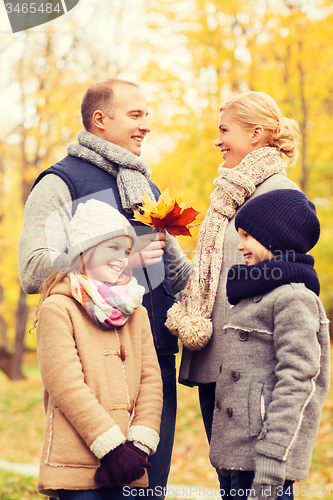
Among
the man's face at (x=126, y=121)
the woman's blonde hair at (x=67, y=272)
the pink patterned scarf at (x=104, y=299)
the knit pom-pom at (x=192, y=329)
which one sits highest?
the man's face at (x=126, y=121)

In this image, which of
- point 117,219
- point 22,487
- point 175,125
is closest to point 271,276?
point 117,219

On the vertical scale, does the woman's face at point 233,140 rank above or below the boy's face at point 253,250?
above

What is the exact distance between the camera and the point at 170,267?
2.90m

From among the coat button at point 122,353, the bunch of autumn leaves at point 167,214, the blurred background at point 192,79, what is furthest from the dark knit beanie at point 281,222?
the blurred background at point 192,79

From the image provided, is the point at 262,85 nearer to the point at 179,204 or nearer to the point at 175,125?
the point at 175,125

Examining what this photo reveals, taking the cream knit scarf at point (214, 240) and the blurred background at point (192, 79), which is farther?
the blurred background at point (192, 79)

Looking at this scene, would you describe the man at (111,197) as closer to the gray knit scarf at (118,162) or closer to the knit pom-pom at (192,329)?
the gray knit scarf at (118,162)

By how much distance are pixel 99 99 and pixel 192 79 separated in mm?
5793

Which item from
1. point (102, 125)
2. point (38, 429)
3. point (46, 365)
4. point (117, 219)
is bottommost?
point (38, 429)

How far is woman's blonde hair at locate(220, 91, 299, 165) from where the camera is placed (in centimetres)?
257

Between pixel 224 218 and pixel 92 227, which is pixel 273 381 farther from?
pixel 92 227

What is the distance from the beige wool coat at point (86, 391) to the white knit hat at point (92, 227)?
0.17m

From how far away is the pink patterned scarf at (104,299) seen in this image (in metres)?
2.07

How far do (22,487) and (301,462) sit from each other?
407 cm
